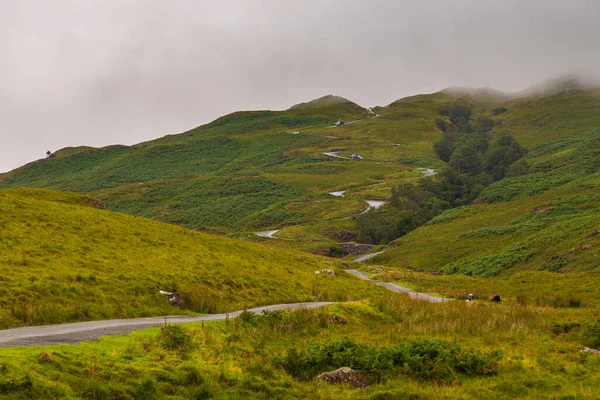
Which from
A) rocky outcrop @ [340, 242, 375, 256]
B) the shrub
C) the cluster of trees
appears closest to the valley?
the shrub

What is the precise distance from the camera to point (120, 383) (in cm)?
1493

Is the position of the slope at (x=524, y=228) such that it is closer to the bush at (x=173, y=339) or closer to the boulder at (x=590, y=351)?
the boulder at (x=590, y=351)

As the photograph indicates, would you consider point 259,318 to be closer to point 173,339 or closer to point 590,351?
point 173,339

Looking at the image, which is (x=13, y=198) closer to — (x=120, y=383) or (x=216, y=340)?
(x=216, y=340)

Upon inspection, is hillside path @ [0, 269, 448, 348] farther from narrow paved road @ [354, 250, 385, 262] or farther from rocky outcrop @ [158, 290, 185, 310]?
narrow paved road @ [354, 250, 385, 262]

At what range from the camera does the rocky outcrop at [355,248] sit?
120 meters

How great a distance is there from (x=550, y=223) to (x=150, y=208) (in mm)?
139395

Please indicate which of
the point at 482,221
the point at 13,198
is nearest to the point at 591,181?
the point at 482,221

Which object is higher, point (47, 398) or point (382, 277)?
point (47, 398)

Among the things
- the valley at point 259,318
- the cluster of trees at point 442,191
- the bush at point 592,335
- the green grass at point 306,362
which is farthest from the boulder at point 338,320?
the cluster of trees at point 442,191

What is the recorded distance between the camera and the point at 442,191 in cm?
15200

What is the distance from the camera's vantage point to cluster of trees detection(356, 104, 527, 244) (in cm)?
13062

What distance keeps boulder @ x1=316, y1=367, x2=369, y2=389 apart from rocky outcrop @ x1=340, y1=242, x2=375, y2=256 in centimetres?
10083

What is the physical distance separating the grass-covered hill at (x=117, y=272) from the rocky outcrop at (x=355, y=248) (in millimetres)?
62289
